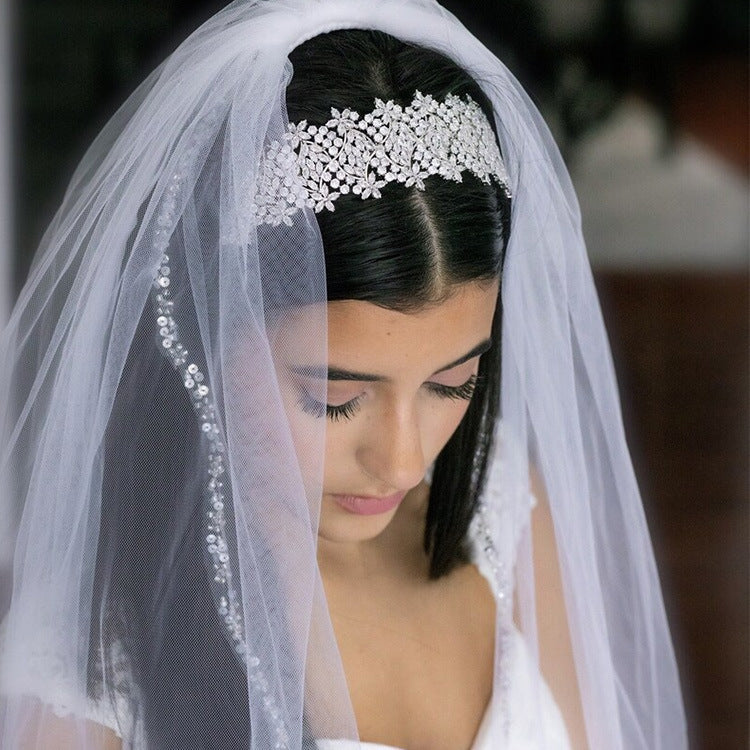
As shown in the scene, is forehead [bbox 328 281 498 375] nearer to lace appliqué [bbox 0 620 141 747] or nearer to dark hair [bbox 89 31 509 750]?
dark hair [bbox 89 31 509 750]

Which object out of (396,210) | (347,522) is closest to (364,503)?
(347,522)

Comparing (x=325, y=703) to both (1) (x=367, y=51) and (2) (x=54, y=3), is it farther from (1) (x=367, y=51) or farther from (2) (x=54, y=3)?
(2) (x=54, y=3)

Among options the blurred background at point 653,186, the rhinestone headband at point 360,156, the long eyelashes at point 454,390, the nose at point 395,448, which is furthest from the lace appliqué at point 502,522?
the blurred background at point 653,186

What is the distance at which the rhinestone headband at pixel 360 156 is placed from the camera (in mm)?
860

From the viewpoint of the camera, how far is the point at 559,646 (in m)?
1.27

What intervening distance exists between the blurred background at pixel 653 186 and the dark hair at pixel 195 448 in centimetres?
83

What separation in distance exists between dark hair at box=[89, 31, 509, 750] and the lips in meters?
0.19

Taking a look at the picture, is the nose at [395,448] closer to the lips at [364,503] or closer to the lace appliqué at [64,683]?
the lips at [364,503]

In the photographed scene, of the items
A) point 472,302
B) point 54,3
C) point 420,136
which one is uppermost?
point 54,3

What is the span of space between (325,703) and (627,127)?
1288mm

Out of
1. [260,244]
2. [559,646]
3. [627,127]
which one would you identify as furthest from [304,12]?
[627,127]

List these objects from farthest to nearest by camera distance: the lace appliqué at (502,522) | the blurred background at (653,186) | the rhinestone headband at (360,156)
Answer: the blurred background at (653,186) < the lace appliqué at (502,522) < the rhinestone headband at (360,156)

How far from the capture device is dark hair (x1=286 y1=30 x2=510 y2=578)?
2.89 feet

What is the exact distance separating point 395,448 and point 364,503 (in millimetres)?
126
